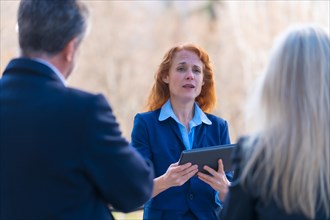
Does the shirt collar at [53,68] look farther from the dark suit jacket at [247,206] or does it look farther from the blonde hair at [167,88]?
the blonde hair at [167,88]

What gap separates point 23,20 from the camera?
1.82 m

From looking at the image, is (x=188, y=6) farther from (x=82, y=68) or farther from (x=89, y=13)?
(x=89, y=13)

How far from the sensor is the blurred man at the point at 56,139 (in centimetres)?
172

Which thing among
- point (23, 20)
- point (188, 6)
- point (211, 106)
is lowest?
point (211, 106)

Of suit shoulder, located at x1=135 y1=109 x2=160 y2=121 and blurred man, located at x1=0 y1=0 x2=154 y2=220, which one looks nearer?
blurred man, located at x1=0 y1=0 x2=154 y2=220

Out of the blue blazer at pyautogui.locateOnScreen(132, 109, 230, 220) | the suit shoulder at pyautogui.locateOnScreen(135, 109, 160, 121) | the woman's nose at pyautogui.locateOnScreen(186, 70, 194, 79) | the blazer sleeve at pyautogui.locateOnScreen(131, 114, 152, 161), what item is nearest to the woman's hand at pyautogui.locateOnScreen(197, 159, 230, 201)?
the blue blazer at pyautogui.locateOnScreen(132, 109, 230, 220)

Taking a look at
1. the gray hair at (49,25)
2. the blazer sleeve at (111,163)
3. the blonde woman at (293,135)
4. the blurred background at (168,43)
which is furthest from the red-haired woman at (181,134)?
the blurred background at (168,43)

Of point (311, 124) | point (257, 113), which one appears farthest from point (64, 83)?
point (311, 124)

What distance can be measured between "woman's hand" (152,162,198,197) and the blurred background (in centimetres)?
566

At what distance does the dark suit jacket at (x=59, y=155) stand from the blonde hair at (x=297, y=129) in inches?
16.4

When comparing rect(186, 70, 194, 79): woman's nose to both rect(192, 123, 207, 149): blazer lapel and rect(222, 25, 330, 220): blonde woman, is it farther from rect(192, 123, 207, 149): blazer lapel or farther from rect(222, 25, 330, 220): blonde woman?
rect(222, 25, 330, 220): blonde woman

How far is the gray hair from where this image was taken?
1779 mm

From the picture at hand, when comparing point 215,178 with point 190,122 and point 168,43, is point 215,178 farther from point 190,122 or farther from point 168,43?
point 168,43

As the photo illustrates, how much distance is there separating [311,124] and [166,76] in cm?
151
